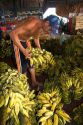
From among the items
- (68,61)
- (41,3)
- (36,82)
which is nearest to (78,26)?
(68,61)

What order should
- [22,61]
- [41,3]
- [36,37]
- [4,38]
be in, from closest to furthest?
[22,61], [36,37], [4,38], [41,3]

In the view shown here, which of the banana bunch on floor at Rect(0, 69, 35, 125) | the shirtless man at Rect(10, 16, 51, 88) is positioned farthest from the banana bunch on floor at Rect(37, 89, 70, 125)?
the shirtless man at Rect(10, 16, 51, 88)

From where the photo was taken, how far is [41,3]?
13.6 m

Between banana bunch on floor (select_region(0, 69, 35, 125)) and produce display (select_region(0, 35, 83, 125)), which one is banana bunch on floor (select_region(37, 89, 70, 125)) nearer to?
produce display (select_region(0, 35, 83, 125))

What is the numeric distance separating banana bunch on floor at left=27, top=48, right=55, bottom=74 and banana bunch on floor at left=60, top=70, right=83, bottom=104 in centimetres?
89

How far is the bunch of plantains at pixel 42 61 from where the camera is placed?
5.52 m

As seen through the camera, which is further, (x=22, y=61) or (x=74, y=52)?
(x=74, y=52)

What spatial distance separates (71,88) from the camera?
475cm

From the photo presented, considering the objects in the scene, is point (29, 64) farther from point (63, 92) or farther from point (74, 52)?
point (74, 52)

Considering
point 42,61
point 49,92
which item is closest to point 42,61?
point 42,61

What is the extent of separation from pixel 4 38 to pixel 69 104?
404 centimetres

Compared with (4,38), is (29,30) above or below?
above

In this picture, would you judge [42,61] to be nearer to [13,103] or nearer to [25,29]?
[25,29]

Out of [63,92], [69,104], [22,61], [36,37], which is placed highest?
[36,37]
